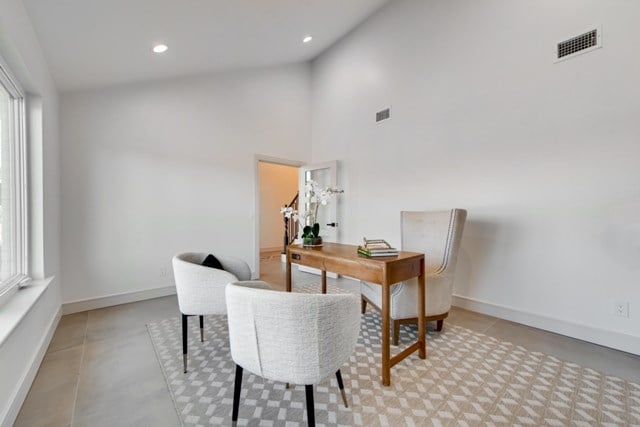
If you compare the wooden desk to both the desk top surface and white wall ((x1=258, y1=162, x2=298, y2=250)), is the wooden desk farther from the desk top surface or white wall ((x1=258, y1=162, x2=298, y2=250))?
white wall ((x1=258, y1=162, x2=298, y2=250))

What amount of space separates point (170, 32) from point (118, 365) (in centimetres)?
281

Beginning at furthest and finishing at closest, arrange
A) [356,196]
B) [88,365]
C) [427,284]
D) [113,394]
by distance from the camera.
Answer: [356,196] → [427,284] → [88,365] → [113,394]

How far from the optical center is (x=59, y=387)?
183 cm

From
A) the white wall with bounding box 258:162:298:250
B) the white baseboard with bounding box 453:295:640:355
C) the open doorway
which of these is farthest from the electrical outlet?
the white wall with bounding box 258:162:298:250

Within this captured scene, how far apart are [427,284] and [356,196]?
229 centimetres

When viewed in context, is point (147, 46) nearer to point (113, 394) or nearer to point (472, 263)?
point (113, 394)

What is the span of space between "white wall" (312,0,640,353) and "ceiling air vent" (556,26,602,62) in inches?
2.3

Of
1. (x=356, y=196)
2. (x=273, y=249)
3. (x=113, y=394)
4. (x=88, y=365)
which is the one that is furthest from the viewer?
(x=273, y=249)

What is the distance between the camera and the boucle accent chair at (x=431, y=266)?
2.35 m

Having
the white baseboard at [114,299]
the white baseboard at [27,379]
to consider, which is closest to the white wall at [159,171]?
the white baseboard at [114,299]

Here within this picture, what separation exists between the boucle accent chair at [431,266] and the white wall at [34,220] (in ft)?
7.76

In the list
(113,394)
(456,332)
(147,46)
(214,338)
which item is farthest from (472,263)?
(147,46)

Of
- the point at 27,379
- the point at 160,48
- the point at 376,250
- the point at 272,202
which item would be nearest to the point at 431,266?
the point at 376,250

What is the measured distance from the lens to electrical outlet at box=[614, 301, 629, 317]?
7.52 feet
